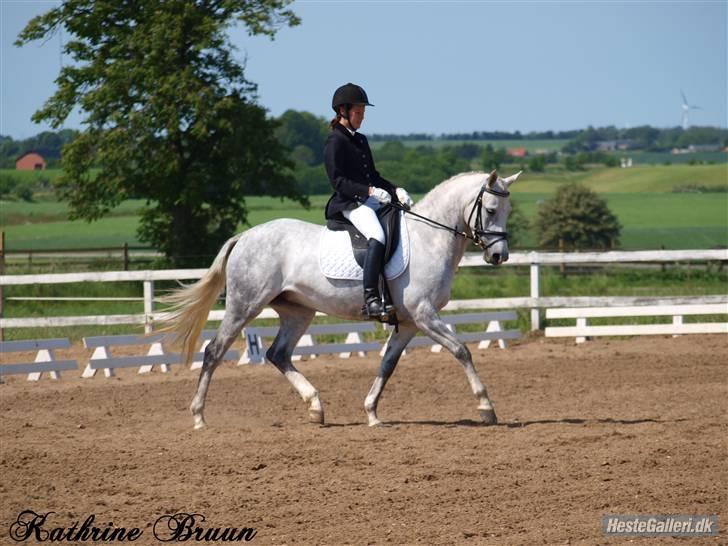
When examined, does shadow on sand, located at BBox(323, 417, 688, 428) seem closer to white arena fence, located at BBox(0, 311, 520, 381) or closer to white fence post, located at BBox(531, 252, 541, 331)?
white arena fence, located at BBox(0, 311, 520, 381)

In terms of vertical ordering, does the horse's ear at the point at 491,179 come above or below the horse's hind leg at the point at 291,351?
above

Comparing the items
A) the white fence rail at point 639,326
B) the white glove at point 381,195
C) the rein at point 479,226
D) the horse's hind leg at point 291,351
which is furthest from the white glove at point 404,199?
the white fence rail at point 639,326

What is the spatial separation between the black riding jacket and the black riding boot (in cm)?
40

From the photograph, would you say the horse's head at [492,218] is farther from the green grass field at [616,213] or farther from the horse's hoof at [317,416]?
the green grass field at [616,213]

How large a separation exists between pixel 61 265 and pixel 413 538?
27075 millimetres

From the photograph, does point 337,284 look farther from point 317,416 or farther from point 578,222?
point 578,222

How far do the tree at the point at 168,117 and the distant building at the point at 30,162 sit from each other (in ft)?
48.8

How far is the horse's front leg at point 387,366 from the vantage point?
887cm

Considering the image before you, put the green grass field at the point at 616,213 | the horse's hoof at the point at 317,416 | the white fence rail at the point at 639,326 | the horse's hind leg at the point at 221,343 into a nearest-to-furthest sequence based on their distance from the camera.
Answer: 1. the horse's hoof at the point at 317,416
2. the horse's hind leg at the point at 221,343
3. the white fence rail at the point at 639,326
4. the green grass field at the point at 616,213

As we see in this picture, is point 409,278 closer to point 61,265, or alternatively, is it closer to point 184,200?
point 184,200

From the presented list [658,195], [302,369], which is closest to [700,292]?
[302,369]

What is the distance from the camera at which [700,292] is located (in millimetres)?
21375

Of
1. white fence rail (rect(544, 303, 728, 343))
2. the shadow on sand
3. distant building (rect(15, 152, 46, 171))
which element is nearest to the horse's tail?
the shadow on sand

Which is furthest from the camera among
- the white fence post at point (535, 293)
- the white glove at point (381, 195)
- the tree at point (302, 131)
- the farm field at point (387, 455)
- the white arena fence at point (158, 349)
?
the tree at point (302, 131)
